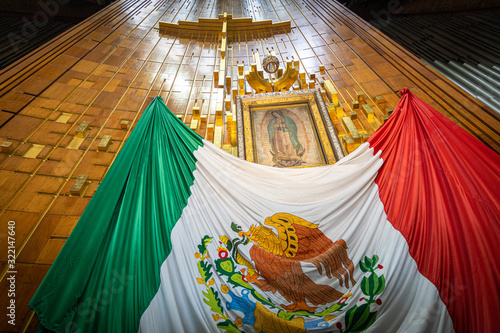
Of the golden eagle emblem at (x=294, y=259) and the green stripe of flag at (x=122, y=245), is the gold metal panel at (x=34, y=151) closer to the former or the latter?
the green stripe of flag at (x=122, y=245)

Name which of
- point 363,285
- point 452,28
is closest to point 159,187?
point 363,285

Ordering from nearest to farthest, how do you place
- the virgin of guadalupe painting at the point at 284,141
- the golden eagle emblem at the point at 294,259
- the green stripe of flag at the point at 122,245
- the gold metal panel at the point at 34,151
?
1. the green stripe of flag at the point at 122,245
2. the golden eagle emblem at the point at 294,259
3. the gold metal panel at the point at 34,151
4. the virgin of guadalupe painting at the point at 284,141

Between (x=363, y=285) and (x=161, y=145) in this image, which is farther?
(x=161, y=145)

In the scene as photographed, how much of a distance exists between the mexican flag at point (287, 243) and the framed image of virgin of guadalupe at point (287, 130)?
34 centimetres

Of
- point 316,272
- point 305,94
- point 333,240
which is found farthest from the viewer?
point 305,94

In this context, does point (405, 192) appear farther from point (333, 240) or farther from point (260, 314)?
point (260, 314)

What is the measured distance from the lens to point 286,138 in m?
2.46

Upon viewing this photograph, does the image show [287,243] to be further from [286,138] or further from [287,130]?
[287,130]

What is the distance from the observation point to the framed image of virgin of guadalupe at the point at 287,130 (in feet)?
7.57

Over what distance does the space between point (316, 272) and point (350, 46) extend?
11.5 ft

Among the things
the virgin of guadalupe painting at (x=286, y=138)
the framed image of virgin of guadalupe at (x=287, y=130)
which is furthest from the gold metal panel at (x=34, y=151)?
the virgin of guadalupe painting at (x=286, y=138)

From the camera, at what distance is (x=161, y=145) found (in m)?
1.89

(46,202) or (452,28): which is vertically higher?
(452,28)

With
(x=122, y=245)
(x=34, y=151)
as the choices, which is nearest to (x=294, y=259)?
(x=122, y=245)
